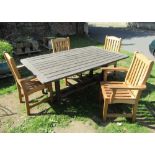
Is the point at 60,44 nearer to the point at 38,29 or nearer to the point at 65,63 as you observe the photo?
the point at 65,63

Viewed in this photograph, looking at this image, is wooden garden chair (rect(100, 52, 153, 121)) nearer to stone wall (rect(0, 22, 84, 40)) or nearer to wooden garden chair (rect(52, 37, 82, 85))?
wooden garden chair (rect(52, 37, 82, 85))

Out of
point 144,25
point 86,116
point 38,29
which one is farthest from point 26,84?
point 144,25

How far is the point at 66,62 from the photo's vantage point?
570cm

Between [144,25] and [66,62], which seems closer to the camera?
[66,62]

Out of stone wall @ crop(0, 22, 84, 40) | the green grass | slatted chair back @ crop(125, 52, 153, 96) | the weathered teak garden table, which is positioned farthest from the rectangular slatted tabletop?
stone wall @ crop(0, 22, 84, 40)

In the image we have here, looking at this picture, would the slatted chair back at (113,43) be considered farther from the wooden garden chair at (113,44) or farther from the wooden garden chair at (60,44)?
the wooden garden chair at (60,44)

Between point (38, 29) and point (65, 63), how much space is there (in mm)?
9129

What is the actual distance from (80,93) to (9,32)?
314 inches

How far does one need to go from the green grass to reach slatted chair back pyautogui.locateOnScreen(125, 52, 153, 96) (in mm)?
739

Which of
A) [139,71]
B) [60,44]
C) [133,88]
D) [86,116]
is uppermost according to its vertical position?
[60,44]

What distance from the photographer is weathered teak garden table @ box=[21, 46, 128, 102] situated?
4.95m

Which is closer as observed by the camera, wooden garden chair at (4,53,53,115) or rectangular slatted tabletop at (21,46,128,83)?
rectangular slatted tabletop at (21,46,128,83)

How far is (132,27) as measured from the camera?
830 inches

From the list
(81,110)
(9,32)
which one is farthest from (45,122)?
(9,32)
